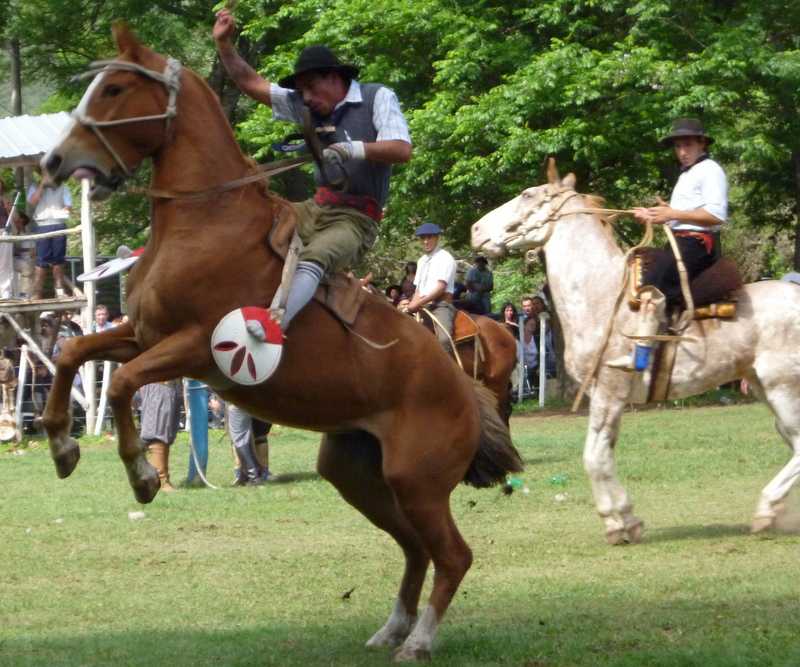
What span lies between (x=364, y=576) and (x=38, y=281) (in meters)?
14.3

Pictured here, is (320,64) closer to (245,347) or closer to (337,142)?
(337,142)

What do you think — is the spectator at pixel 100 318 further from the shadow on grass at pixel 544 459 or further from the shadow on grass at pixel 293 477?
the shadow on grass at pixel 544 459

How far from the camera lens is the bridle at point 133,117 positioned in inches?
289

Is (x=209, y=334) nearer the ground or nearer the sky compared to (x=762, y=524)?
nearer the sky

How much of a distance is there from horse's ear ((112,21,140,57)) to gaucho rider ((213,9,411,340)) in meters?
0.46

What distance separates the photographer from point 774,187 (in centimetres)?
3109

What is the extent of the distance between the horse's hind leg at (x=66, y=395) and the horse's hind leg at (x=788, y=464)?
5846 mm

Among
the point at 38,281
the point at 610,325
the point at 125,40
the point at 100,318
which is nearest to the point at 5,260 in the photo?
the point at 38,281

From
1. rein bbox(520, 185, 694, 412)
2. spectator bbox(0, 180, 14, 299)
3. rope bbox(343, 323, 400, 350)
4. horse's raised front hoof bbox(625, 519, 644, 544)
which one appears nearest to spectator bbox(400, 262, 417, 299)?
spectator bbox(0, 180, 14, 299)

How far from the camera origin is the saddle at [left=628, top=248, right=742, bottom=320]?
11641 mm

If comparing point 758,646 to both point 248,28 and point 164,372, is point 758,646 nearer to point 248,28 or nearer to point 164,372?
point 164,372

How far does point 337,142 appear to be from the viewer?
7.90 metres

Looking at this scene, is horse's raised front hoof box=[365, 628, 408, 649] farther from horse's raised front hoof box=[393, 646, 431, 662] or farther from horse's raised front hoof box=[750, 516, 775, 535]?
horse's raised front hoof box=[750, 516, 775, 535]

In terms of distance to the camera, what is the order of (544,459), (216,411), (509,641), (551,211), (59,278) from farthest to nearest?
(216,411), (59,278), (544,459), (551,211), (509,641)
